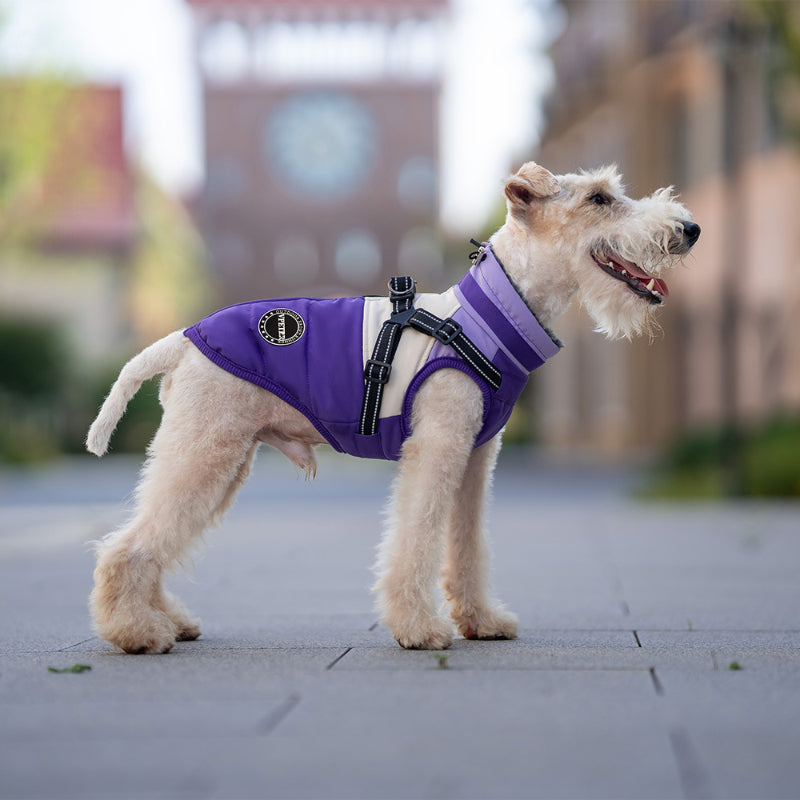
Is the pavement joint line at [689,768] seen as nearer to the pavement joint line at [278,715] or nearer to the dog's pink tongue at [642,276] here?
the pavement joint line at [278,715]

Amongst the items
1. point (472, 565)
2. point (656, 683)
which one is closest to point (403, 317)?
point (472, 565)

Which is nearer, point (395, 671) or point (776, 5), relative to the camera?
point (395, 671)

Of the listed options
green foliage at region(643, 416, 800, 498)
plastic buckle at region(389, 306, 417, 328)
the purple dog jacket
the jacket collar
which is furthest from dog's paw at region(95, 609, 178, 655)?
green foliage at region(643, 416, 800, 498)

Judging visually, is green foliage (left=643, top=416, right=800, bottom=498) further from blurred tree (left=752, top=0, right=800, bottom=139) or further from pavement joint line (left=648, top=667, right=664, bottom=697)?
pavement joint line (left=648, top=667, right=664, bottom=697)

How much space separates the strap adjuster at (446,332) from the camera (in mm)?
5020

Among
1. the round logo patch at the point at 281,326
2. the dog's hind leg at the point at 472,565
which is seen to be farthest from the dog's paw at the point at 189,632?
the round logo patch at the point at 281,326

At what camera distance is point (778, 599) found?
21.9 feet

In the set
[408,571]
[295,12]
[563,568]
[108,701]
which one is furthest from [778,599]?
[295,12]

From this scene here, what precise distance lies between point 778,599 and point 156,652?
3273mm

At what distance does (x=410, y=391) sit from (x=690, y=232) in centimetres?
122

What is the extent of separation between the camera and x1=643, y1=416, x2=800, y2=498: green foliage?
1395 cm

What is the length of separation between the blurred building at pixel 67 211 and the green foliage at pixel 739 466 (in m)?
16.1

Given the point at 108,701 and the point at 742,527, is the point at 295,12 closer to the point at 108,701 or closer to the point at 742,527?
the point at 742,527

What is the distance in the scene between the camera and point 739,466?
46.2 feet
